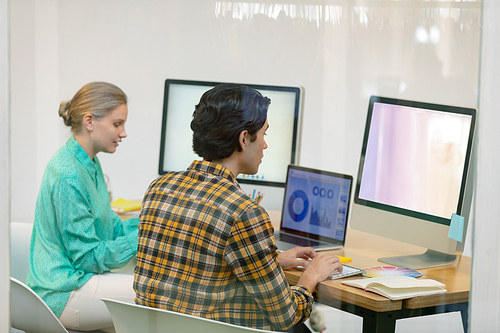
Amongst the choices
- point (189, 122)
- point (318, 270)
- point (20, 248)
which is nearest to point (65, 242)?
point (20, 248)

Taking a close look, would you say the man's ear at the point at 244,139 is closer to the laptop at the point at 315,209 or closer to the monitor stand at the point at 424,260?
the laptop at the point at 315,209

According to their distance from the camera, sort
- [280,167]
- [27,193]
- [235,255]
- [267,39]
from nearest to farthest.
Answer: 1. [235,255]
2. [27,193]
3. [267,39]
4. [280,167]

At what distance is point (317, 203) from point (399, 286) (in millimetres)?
586

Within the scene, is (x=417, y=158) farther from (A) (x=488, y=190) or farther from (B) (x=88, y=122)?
(B) (x=88, y=122)

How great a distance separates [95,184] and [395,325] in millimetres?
1021

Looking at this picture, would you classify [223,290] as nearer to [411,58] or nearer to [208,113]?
[208,113]

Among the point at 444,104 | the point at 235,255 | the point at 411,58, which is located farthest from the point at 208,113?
the point at 444,104

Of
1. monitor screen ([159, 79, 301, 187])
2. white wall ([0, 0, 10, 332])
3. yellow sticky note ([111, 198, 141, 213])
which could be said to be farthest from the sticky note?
white wall ([0, 0, 10, 332])

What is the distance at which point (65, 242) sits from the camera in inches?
57.9

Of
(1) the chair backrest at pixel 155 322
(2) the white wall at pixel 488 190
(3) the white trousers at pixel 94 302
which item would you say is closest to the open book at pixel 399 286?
(2) the white wall at pixel 488 190

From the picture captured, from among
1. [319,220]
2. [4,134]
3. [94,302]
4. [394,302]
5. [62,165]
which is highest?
[4,134]

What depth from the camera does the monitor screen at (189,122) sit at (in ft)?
5.28

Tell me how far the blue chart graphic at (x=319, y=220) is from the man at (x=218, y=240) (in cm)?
54

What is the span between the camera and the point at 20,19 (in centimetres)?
128
